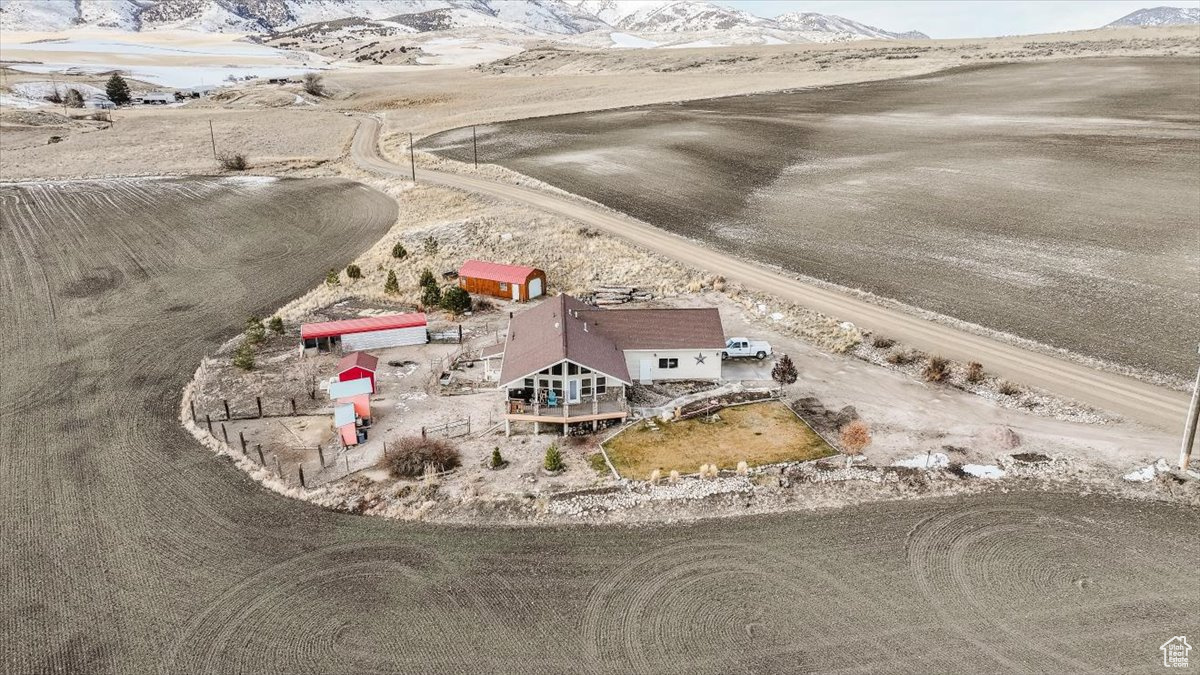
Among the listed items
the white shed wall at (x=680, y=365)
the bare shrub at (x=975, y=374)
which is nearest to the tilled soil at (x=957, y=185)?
the bare shrub at (x=975, y=374)

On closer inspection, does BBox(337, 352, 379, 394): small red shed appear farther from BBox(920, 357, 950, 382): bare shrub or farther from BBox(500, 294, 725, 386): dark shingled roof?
BBox(920, 357, 950, 382): bare shrub

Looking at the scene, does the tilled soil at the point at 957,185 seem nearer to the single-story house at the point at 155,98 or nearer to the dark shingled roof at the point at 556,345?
the dark shingled roof at the point at 556,345

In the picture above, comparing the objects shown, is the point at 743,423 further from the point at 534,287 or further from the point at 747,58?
the point at 747,58

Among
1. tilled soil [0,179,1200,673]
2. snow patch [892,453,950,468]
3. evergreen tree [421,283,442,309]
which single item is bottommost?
tilled soil [0,179,1200,673]

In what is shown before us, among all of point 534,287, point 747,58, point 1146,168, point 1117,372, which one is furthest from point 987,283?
point 747,58

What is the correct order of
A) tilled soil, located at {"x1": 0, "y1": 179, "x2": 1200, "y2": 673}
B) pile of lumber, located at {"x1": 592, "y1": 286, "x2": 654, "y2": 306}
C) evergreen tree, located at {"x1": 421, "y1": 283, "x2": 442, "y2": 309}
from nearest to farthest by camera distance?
tilled soil, located at {"x1": 0, "y1": 179, "x2": 1200, "y2": 673} → evergreen tree, located at {"x1": 421, "y1": 283, "x2": 442, "y2": 309} → pile of lumber, located at {"x1": 592, "y1": 286, "x2": 654, "y2": 306}

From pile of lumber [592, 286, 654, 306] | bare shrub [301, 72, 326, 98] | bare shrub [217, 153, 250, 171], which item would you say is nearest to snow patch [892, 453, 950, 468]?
pile of lumber [592, 286, 654, 306]

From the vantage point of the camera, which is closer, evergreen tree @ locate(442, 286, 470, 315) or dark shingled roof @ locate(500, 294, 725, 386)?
dark shingled roof @ locate(500, 294, 725, 386)

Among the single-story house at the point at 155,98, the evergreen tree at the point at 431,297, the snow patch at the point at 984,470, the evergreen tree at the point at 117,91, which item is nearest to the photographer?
the snow patch at the point at 984,470
